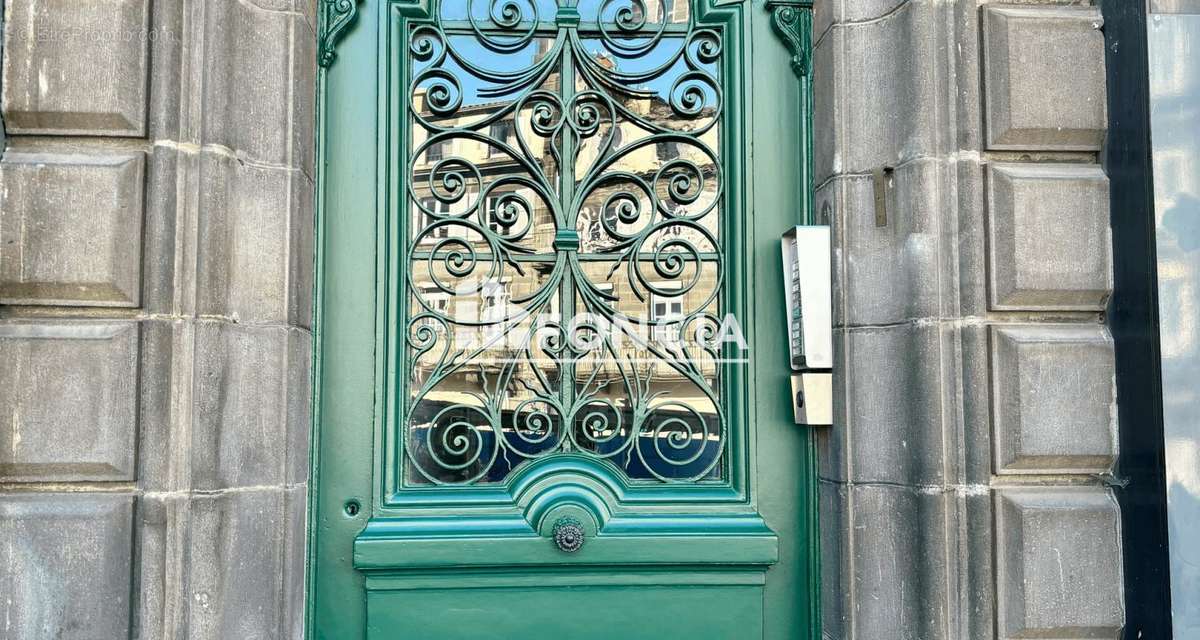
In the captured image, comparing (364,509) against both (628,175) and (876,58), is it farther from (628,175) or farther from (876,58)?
(876,58)

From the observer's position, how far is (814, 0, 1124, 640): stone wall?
2.84 metres

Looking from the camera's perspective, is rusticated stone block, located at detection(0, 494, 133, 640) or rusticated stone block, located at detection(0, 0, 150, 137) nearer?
rusticated stone block, located at detection(0, 494, 133, 640)

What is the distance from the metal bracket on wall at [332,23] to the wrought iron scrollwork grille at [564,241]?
254 millimetres

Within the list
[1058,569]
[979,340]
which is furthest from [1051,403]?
[1058,569]

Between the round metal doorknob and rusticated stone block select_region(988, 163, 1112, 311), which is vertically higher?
rusticated stone block select_region(988, 163, 1112, 311)

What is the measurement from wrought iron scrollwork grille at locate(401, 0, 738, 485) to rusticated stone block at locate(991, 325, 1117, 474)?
1.01 meters

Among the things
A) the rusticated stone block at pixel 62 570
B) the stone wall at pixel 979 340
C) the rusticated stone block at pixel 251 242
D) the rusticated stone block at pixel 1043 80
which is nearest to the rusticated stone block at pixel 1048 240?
the stone wall at pixel 979 340

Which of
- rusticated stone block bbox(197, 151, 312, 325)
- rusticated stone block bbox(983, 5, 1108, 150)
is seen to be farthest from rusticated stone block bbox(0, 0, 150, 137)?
rusticated stone block bbox(983, 5, 1108, 150)

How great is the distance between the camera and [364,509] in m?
3.21

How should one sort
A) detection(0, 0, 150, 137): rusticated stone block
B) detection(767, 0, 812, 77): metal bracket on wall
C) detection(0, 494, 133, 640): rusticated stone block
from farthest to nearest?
detection(767, 0, 812, 77): metal bracket on wall, detection(0, 0, 150, 137): rusticated stone block, detection(0, 494, 133, 640): rusticated stone block

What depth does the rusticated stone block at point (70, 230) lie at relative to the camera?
107 inches

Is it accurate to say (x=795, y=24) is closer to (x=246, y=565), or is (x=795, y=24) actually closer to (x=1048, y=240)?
(x=1048, y=240)

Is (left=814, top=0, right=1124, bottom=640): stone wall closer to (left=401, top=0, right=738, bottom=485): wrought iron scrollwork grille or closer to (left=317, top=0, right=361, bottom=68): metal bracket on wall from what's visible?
(left=401, top=0, right=738, bottom=485): wrought iron scrollwork grille

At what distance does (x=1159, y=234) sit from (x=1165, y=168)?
216 millimetres
